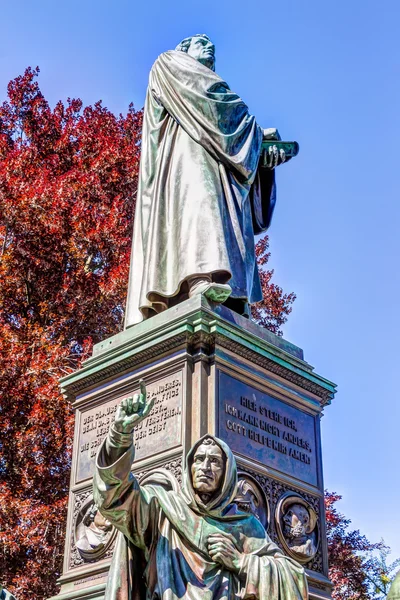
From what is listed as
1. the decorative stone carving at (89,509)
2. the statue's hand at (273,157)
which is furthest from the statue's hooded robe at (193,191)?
the decorative stone carving at (89,509)

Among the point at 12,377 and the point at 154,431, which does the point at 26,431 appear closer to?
the point at 12,377

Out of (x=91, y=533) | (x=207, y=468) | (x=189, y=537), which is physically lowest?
(x=189, y=537)

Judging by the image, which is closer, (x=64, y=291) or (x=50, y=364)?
(x=50, y=364)

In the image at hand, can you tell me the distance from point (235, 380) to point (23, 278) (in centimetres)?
1178

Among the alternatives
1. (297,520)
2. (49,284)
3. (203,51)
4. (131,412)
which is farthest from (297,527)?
(49,284)

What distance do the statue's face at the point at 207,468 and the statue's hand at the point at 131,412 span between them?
0.68 metres

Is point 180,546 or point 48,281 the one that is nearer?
point 180,546

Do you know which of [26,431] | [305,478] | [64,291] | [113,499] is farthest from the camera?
[64,291]

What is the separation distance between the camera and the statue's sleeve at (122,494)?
5719mm

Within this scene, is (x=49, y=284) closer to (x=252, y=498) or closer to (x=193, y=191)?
(x=193, y=191)

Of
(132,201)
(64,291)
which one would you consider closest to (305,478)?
(64,291)

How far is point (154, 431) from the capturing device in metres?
7.33

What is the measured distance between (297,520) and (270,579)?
65.1 inches

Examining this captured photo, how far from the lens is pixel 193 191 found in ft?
28.8
